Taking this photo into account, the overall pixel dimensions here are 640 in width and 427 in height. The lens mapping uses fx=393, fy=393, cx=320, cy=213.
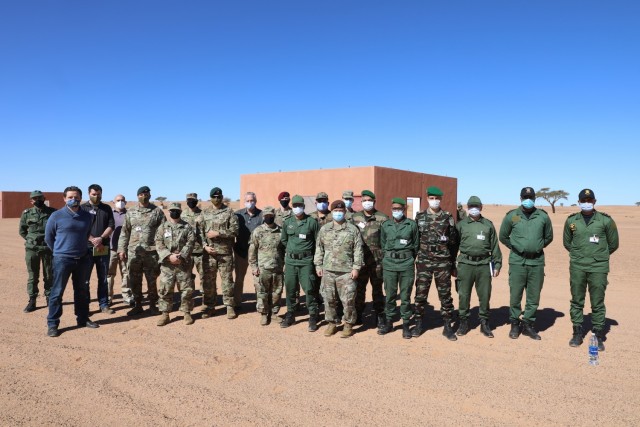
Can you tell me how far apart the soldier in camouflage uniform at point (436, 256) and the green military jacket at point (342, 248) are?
0.88 metres

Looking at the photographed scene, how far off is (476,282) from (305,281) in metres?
2.34

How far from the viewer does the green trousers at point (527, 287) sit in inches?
204

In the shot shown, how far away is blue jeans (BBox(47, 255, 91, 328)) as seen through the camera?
5.37 m

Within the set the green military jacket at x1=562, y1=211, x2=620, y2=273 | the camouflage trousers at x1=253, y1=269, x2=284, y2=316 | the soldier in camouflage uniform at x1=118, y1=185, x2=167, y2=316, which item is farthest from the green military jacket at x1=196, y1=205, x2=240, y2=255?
the green military jacket at x1=562, y1=211, x2=620, y2=273

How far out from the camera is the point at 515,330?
5.24m

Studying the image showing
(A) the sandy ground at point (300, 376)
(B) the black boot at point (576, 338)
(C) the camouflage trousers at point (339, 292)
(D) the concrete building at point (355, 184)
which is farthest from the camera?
(D) the concrete building at point (355, 184)

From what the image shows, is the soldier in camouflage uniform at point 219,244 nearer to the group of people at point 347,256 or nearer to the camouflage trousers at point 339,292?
the group of people at point 347,256

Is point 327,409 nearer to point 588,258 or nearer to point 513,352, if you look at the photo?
point 513,352

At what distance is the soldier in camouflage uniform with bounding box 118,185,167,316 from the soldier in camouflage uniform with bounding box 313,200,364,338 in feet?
8.88

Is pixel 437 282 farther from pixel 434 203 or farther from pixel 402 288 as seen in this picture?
pixel 434 203

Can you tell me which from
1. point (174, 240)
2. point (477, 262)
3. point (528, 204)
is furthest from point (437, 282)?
point (174, 240)

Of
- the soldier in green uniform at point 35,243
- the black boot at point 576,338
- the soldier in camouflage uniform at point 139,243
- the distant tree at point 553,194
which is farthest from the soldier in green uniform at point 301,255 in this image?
the distant tree at point 553,194

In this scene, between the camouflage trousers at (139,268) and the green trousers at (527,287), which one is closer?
the green trousers at (527,287)

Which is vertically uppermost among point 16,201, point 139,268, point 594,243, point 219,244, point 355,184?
point 355,184
